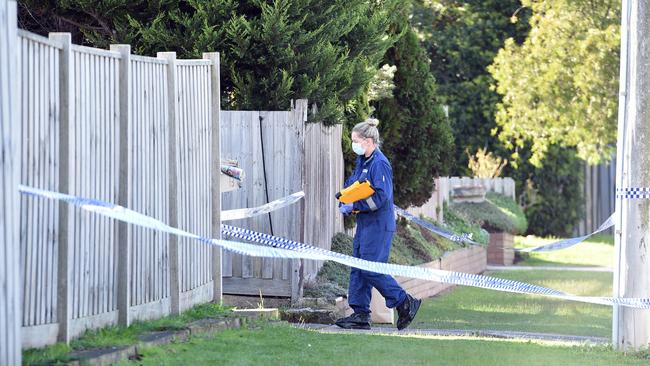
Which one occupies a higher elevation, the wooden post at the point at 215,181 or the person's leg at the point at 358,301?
the wooden post at the point at 215,181

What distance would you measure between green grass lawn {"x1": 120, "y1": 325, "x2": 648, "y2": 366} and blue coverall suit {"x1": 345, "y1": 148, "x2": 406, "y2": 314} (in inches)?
36.8

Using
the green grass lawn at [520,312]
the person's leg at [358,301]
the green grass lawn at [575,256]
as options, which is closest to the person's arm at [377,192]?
the person's leg at [358,301]

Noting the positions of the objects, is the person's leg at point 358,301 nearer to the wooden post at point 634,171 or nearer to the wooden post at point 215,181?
the wooden post at point 215,181

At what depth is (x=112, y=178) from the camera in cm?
841

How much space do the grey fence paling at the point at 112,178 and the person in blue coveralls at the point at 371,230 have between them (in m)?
1.32

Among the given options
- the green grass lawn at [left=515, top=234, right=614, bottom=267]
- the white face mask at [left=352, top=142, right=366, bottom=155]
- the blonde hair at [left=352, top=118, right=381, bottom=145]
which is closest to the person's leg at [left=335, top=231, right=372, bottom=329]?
the white face mask at [left=352, top=142, right=366, bottom=155]

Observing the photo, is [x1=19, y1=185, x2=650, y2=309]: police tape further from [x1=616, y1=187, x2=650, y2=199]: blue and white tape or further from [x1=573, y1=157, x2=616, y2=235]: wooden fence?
[x1=573, y1=157, x2=616, y2=235]: wooden fence

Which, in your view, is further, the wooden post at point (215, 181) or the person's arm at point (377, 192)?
the person's arm at point (377, 192)

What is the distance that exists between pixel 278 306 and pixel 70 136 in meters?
5.21

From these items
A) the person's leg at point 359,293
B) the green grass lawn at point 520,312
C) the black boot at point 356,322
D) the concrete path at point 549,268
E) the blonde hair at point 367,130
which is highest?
the blonde hair at point 367,130

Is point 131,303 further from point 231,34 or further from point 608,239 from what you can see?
point 608,239

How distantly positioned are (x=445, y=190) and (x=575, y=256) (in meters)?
5.83

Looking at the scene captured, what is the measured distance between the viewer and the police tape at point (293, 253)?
7.64m

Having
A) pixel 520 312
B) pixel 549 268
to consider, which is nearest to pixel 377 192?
pixel 520 312
